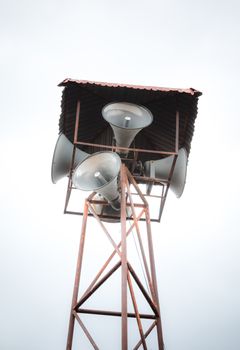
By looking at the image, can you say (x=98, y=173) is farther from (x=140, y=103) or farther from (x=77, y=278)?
(x=140, y=103)

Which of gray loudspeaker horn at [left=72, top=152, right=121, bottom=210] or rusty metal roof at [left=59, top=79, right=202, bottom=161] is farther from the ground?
rusty metal roof at [left=59, top=79, right=202, bottom=161]

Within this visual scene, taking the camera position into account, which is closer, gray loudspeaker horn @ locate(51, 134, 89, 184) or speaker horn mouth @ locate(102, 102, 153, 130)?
speaker horn mouth @ locate(102, 102, 153, 130)

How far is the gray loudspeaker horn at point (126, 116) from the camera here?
31.1 feet

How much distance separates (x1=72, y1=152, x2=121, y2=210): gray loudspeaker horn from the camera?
8.92 meters

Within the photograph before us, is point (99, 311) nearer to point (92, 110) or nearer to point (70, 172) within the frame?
point (70, 172)

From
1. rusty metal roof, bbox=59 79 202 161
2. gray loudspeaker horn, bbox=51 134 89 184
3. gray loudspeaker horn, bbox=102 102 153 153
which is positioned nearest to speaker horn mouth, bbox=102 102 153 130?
gray loudspeaker horn, bbox=102 102 153 153

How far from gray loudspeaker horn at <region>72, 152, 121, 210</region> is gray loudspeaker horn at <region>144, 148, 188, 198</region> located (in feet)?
3.88

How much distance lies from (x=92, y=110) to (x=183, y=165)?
2.16 metres

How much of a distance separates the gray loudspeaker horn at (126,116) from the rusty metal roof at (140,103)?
0.68 m

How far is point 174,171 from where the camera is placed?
1041 cm

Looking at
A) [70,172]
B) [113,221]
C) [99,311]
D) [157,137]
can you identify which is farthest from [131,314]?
[157,137]

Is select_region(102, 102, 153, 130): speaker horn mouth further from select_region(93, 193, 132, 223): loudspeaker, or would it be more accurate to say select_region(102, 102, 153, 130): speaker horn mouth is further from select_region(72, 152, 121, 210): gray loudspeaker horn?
select_region(93, 193, 132, 223): loudspeaker

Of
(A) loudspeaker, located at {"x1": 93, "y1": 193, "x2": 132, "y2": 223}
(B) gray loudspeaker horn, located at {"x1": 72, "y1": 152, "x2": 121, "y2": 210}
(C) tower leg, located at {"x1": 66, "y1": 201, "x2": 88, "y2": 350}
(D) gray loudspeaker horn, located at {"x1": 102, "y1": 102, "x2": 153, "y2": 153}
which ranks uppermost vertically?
(D) gray loudspeaker horn, located at {"x1": 102, "y1": 102, "x2": 153, "y2": 153}

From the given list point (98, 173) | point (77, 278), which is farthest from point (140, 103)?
point (77, 278)
